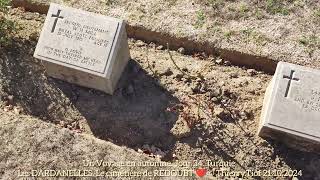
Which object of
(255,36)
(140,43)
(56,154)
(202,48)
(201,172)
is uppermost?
(255,36)

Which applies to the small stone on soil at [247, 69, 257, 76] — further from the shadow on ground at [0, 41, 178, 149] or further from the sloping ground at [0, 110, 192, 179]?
the sloping ground at [0, 110, 192, 179]

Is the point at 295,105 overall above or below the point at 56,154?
above

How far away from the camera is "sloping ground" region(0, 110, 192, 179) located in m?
6.37

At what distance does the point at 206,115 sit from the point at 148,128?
0.89m

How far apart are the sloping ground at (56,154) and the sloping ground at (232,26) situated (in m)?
2.07

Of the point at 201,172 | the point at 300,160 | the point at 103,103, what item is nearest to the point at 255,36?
the point at 300,160

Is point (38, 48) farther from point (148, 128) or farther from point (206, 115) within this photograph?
point (206, 115)

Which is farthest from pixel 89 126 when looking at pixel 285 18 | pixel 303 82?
pixel 285 18

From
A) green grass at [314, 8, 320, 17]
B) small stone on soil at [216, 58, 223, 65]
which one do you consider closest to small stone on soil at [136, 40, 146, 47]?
small stone on soil at [216, 58, 223, 65]

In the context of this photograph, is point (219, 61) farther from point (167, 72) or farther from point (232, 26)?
point (167, 72)

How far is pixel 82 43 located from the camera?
6.29 meters

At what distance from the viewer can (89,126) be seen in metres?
6.85

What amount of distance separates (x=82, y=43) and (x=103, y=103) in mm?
1077

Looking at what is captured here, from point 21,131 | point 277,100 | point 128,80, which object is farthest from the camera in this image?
point 128,80
